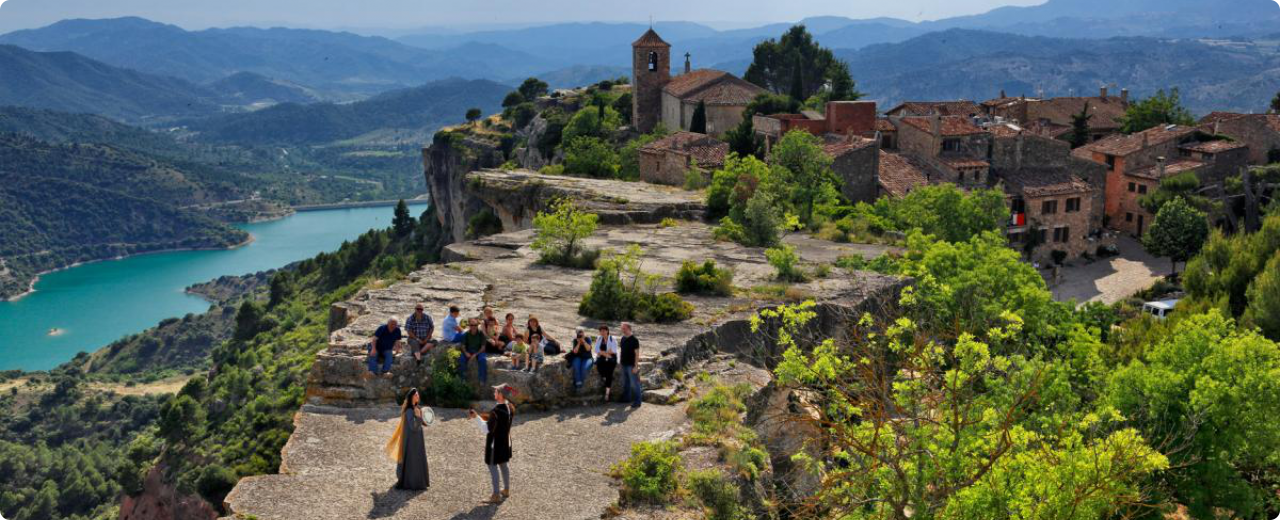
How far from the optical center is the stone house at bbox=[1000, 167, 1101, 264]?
5303 centimetres

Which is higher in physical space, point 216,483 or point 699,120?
point 699,120

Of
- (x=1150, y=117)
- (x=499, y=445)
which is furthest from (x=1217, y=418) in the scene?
(x=1150, y=117)

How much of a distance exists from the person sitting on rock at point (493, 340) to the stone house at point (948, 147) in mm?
37155

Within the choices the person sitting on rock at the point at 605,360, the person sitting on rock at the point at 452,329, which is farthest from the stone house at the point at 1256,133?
the person sitting on rock at the point at 452,329

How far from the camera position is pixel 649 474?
45.4ft

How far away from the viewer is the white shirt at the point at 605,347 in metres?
17.1

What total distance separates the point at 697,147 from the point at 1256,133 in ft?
118

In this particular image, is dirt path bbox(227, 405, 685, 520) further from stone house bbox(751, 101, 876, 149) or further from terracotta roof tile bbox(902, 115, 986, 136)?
terracotta roof tile bbox(902, 115, 986, 136)

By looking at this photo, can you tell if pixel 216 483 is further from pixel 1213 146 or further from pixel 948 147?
pixel 1213 146

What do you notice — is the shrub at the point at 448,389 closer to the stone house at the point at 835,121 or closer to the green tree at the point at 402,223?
the stone house at the point at 835,121

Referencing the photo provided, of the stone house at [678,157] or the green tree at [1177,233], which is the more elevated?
the stone house at [678,157]

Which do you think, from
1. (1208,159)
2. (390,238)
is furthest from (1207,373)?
(390,238)

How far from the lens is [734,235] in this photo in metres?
30.8

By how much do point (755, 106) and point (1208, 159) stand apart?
25.2m
